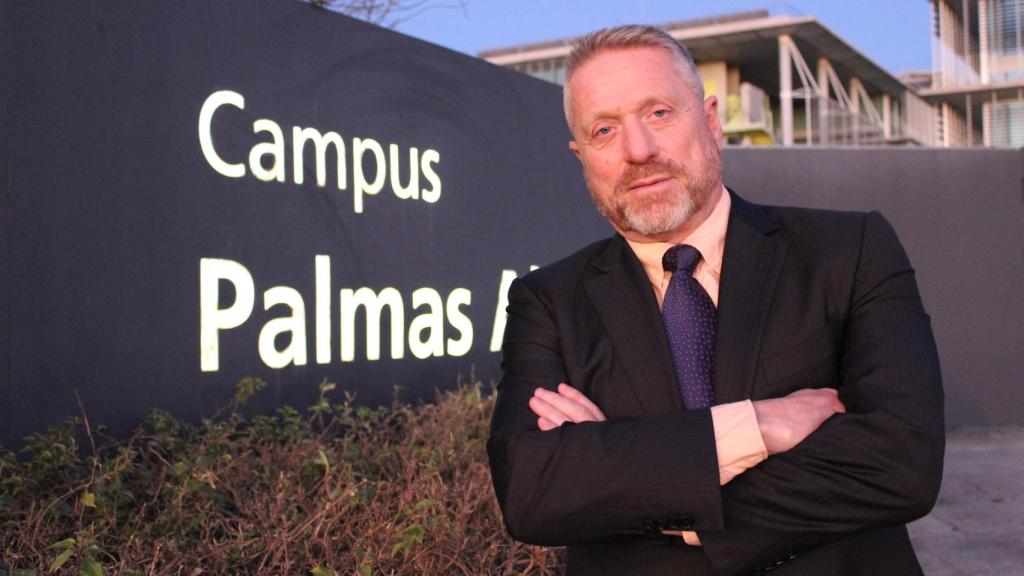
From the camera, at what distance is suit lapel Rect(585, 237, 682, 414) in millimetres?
1921

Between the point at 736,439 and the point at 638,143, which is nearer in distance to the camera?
the point at 736,439

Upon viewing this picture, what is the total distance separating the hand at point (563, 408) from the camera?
194 cm

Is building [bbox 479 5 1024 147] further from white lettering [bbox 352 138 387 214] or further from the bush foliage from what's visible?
the bush foliage

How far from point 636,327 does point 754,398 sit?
0.81 ft

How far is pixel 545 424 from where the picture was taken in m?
1.97

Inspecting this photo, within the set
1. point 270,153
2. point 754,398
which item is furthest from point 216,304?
point 754,398

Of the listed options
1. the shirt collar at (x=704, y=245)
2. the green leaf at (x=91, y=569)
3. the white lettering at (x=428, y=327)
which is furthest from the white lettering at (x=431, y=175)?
the shirt collar at (x=704, y=245)

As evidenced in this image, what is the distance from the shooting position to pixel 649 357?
1938 millimetres

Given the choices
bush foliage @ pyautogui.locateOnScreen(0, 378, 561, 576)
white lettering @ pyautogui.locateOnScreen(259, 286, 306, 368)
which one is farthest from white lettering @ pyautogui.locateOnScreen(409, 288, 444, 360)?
bush foliage @ pyautogui.locateOnScreen(0, 378, 561, 576)

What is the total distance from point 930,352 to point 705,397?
0.40m

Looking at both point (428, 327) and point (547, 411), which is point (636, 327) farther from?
point (428, 327)

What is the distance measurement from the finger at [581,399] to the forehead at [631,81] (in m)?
0.52

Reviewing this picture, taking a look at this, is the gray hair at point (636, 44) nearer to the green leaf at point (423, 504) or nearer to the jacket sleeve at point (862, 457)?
the jacket sleeve at point (862, 457)

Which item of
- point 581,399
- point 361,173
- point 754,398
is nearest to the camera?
point 754,398
